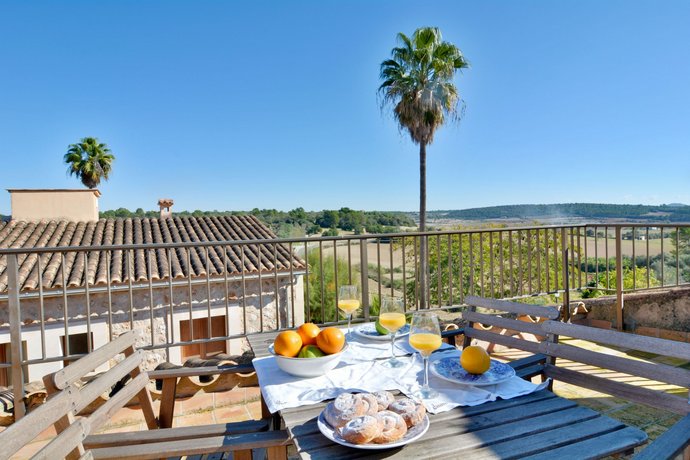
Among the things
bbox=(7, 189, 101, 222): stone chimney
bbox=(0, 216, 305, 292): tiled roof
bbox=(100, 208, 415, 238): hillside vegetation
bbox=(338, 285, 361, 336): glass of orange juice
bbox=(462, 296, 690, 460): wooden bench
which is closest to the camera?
bbox=(462, 296, 690, 460): wooden bench

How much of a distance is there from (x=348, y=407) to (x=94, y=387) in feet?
2.90

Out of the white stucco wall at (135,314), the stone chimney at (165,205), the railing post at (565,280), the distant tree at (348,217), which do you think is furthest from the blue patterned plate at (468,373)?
the distant tree at (348,217)

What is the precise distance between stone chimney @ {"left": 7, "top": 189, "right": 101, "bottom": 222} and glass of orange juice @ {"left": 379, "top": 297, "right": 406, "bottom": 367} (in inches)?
598

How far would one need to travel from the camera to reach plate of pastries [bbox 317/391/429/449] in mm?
874

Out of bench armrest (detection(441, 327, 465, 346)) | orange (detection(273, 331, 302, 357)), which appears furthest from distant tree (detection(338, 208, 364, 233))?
orange (detection(273, 331, 302, 357))

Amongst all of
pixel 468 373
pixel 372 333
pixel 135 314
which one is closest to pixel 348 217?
pixel 135 314

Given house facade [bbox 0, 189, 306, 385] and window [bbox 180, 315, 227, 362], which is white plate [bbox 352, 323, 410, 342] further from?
window [bbox 180, 315, 227, 362]

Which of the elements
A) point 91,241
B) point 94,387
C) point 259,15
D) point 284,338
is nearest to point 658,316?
point 284,338

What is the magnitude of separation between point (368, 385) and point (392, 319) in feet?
0.99

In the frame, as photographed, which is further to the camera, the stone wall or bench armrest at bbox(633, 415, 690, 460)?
the stone wall

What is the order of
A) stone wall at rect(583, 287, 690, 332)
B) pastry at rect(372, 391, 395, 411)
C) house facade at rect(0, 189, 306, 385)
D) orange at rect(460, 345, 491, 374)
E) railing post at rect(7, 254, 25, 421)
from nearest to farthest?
pastry at rect(372, 391, 395, 411) < orange at rect(460, 345, 491, 374) < railing post at rect(7, 254, 25, 421) < stone wall at rect(583, 287, 690, 332) < house facade at rect(0, 189, 306, 385)

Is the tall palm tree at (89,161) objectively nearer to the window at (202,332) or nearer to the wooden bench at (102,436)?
the window at (202,332)

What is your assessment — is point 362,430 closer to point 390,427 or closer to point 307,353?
point 390,427

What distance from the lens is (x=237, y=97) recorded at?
27.5 m
